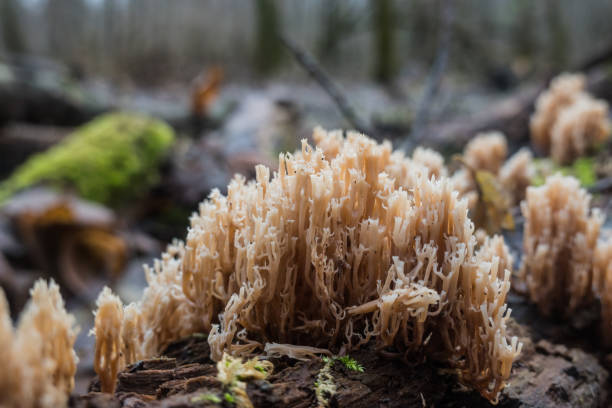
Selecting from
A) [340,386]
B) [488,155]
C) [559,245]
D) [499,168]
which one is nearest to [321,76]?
[488,155]

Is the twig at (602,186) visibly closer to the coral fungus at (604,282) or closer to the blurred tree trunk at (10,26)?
the coral fungus at (604,282)

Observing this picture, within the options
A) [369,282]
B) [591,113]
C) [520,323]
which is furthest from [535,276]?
[591,113]

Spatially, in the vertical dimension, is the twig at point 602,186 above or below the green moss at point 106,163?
below

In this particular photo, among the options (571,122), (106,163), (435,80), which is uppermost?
(106,163)

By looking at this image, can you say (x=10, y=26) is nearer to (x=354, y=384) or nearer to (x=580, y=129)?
(x=580, y=129)

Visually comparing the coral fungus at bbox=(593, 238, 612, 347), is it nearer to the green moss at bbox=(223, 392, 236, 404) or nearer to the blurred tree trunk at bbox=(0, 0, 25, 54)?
the green moss at bbox=(223, 392, 236, 404)

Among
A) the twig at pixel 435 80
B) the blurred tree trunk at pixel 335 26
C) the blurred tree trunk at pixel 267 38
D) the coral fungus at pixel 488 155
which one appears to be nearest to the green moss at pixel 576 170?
the coral fungus at pixel 488 155

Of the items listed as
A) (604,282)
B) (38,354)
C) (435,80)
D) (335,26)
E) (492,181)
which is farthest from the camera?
(335,26)
